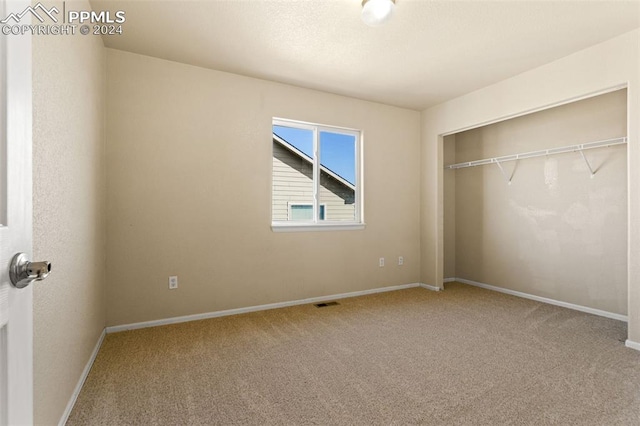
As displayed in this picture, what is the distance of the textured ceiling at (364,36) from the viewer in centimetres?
241

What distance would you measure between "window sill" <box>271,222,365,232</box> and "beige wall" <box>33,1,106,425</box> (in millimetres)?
1767

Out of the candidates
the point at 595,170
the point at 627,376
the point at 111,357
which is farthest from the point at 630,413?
the point at 111,357

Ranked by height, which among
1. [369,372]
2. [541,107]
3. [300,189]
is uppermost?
[541,107]

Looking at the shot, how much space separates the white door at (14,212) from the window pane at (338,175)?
3.46 metres

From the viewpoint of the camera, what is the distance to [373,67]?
340cm

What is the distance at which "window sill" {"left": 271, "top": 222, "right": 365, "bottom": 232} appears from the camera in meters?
3.78

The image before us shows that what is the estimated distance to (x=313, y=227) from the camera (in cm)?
400

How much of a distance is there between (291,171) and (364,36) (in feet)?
5.67

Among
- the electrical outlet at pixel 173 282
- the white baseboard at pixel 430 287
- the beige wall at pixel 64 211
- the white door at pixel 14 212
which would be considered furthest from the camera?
the white baseboard at pixel 430 287

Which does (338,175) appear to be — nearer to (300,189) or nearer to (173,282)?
(300,189)

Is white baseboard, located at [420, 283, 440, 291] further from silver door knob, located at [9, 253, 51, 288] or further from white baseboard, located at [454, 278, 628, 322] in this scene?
silver door knob, located at [9, 253, 51, 288]

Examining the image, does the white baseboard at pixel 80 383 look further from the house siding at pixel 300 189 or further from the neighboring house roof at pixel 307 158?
the neighboring house roof at pixel 307 158

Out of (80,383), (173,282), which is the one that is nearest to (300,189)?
(173,282)

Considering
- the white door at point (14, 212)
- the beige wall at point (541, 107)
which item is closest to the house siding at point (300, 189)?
the beige wall at point (541, 107)
